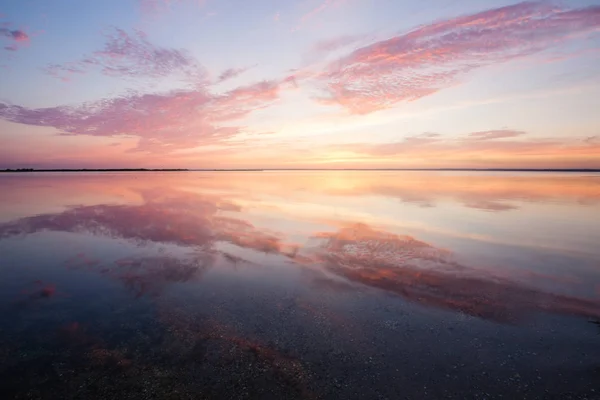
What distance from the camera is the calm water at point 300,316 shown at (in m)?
7.94

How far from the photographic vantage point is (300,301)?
1220 cm

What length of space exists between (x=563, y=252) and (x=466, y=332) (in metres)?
13.1

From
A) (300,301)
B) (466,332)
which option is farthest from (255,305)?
(466,332)

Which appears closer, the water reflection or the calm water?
the calm water

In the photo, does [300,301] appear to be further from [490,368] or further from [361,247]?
[361,247]

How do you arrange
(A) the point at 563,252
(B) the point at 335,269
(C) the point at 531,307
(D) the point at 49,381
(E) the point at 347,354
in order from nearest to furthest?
(D) the point at 49,381 < (E) the point at 347,354 < (C) the point at 531,307 < (B) the point at 335,269 < (A) the point at 563,252

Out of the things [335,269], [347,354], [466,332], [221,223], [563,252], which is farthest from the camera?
[221,223]

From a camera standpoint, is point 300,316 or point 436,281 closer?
point 300,316

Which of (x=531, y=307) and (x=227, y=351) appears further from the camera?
(x=531, y=307)

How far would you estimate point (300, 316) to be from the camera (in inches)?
436

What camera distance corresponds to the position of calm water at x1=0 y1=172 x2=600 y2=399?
7.94 metres

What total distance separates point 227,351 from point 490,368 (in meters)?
7.13

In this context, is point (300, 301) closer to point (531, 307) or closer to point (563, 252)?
point (531, 307)

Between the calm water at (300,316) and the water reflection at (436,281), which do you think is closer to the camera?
the calm water at (300,316)
